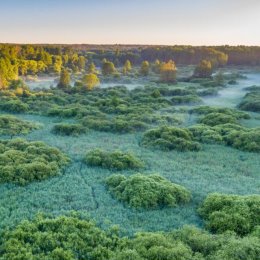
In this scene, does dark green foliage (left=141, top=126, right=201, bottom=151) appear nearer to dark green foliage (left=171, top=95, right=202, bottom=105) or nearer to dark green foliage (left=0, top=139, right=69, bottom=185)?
dark green foliage (left=0, top=139, right=69, bottom=185)

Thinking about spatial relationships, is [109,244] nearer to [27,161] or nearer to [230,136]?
[27,161]

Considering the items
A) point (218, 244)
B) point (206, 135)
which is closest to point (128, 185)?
point (218, 244)

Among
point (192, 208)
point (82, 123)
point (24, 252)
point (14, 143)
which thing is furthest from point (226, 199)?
point (82, 123)

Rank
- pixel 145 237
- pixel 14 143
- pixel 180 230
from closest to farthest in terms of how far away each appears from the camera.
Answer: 1. pixel 145 237
2. pixel 180 230
3. pixel 14 143

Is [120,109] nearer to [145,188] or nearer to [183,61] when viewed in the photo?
[145,188]

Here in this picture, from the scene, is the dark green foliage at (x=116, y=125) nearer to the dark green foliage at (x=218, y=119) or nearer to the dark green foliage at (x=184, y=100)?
the dark green foliage at (x=218, y=119)

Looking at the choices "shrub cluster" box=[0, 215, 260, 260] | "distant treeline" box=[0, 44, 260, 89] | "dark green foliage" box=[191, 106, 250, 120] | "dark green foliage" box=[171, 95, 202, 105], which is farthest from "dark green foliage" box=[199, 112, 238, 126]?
"distant treeline" box=[0, 44, 260, 89]
